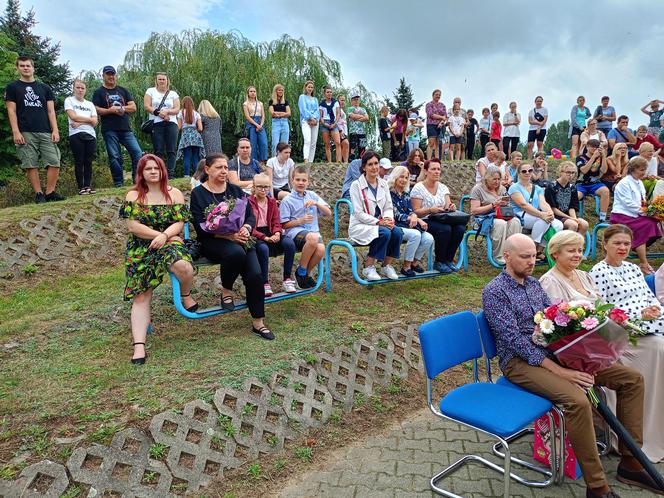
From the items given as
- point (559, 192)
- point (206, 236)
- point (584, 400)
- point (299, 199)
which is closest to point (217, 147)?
point (299, 199)

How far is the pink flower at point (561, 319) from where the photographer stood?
9.92ft

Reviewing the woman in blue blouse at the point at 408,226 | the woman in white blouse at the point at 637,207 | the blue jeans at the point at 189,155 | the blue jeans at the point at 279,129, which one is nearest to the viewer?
the woman in blue blouse at the point at 408,226

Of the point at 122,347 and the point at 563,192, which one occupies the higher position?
the point at 563,192

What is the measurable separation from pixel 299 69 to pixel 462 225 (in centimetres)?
1141

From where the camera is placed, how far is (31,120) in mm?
7320

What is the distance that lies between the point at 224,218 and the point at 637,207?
6.24m

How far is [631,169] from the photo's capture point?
24.3 ft

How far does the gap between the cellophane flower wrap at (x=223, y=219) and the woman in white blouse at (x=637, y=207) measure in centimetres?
595

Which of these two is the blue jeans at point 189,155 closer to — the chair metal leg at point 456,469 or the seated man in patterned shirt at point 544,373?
the seated man in patterned shirt at point 544,373

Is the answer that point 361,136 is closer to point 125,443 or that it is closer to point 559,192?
point 559,192

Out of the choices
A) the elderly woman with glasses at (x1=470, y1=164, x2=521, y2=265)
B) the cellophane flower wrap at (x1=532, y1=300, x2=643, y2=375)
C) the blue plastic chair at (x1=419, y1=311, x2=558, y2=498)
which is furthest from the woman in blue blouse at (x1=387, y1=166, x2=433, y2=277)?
the cellophane flower wrap at (x1=532, y1=300, x2=643, y2=375)

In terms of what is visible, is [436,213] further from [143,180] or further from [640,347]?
[143,180]

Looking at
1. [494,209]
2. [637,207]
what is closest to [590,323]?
[494,209]

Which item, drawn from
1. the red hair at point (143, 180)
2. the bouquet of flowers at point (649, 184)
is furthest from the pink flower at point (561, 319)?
the bouquet of flowers at point (649, 184)
